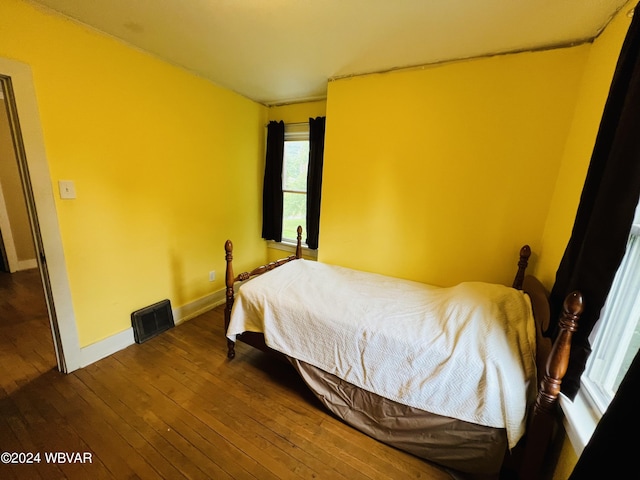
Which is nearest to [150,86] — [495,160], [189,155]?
[189,155]

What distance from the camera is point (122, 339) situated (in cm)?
212

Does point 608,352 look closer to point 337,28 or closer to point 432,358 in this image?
point 432,358

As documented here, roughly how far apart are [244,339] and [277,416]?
58 cm

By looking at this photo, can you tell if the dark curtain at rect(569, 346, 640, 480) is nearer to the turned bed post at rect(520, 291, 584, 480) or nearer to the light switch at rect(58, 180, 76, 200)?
the turned bed post at rect(520, 291, 584, 480)

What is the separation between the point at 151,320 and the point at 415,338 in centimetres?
228

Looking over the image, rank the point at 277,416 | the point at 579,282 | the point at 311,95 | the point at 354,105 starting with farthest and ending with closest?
1. the point at 311,95
2. the point at 354,105
3. the point at 277,416
4. the point at 579,282

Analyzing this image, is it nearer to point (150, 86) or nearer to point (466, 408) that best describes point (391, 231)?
point (466, 408)

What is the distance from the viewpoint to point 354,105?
7.61ft

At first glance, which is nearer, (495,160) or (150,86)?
(495,160)

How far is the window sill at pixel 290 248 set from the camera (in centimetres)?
314

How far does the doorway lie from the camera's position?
146 centimetres

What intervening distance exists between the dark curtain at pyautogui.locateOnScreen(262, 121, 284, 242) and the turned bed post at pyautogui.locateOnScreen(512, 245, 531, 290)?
2504 mm

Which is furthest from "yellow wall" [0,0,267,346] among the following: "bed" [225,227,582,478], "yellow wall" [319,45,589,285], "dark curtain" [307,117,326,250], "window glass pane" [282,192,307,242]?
"yellow wall" [319,45,589,285]

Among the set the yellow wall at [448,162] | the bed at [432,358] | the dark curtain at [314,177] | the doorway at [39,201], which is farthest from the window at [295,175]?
the doorway at [39,201]
